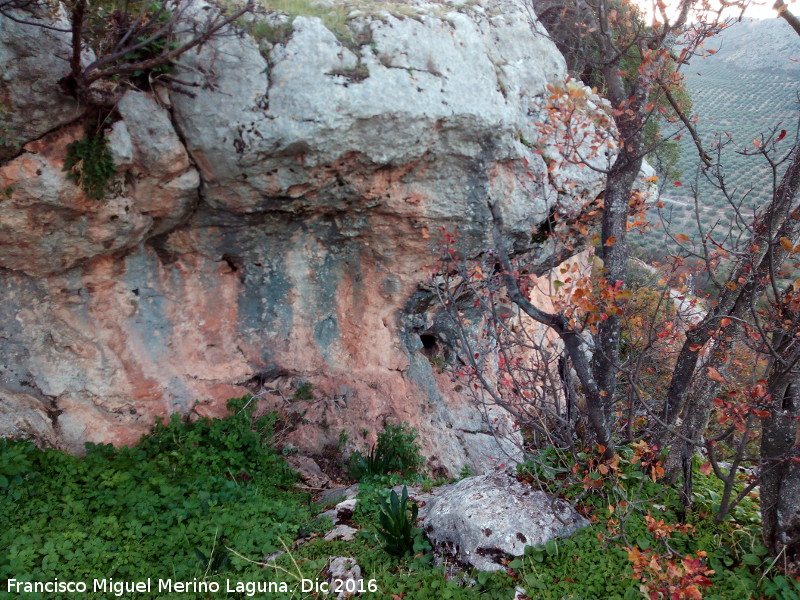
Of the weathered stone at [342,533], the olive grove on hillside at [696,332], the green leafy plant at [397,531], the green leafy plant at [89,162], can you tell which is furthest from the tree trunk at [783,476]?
the green leafy plant at [89,162]

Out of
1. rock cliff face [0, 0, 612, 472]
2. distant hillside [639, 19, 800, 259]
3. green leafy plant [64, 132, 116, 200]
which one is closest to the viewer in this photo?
green leafy plant [64, 132, 116, 200]

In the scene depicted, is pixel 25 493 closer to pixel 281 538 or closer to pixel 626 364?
pixel 281 538

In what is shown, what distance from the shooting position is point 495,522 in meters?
3.50

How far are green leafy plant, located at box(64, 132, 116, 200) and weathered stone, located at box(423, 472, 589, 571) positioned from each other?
3625 millimetres

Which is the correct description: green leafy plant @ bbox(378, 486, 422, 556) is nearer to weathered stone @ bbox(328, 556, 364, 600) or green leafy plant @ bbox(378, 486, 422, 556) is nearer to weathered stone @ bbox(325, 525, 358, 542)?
weathered stone @ bbox(328, 556, 364, 600)

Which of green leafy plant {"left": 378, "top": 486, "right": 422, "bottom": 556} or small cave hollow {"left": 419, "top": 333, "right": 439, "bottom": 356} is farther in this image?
small cave hollow {"left": 419, "top": 333, "right": 439, "bottom": 356}

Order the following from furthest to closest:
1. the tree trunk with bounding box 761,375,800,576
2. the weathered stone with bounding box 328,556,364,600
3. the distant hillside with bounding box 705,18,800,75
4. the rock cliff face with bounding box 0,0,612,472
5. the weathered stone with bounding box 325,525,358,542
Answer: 1. the distant hillside with bounding box 705,18,800,75
2. the rock cliff face with bounding box 0,0,612,472
3. the weathered stone with bounding box 325,525,358,542
4. the weathered stone with bounding box 328,556,364,600
5. the tree trunk with bounding box 761,375,800,576

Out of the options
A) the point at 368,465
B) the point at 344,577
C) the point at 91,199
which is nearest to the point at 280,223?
the point at 91,199

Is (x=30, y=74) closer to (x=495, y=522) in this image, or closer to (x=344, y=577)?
(x=344, y=577)

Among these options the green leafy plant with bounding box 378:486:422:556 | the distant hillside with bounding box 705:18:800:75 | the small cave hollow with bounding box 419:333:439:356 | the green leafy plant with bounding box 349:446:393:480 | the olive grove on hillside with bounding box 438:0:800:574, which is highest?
the distant hillside with bounding box 705:18:800:75

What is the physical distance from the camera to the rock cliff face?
14.4 feet

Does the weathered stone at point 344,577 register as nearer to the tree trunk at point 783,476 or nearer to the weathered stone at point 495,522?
the weathered stone at point 495,522

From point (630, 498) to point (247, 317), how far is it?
3.98 meters

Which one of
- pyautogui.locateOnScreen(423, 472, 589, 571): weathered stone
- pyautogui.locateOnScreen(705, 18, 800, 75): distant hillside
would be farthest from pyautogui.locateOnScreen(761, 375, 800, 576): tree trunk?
pyautogui.locateOnScreen(705, 18, 800, 75): distant hillside
